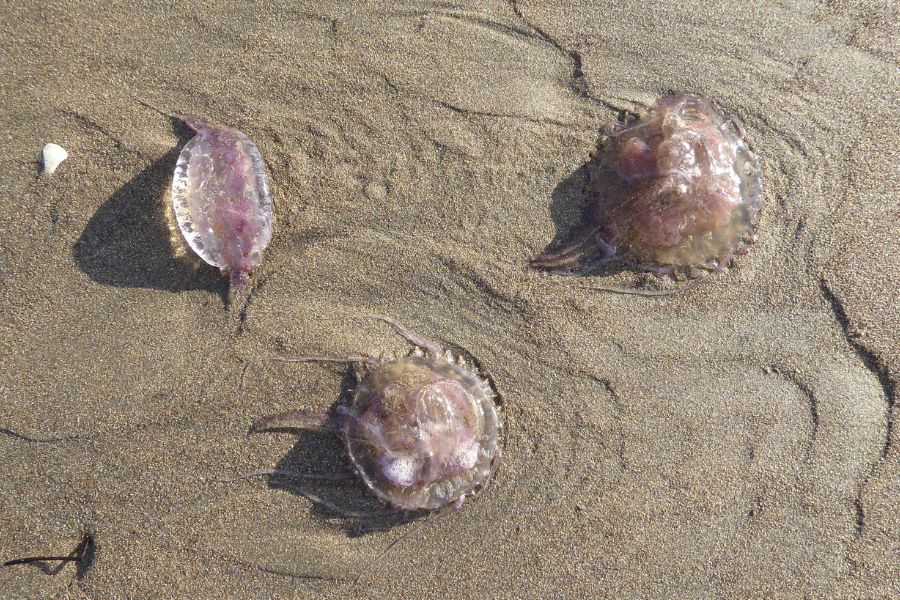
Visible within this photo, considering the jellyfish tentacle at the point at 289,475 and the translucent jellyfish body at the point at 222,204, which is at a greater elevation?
the translucent jellyfish body at the point at 222,204

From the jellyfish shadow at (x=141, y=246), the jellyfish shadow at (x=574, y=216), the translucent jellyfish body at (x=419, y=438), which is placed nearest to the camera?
the translucent jellyfish body at (x=419, y=438)

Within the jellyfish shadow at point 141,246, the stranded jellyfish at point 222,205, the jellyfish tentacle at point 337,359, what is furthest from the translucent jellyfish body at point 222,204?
the jellyfish tentacle at point 337,359

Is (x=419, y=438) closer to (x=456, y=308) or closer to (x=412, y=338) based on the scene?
(x=412, y=338)

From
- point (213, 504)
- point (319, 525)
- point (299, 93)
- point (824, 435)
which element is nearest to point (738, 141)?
point (824, 435)

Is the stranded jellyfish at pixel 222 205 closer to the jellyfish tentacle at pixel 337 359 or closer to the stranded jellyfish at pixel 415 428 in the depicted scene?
the jellyfish tentacle at pixel 337 359

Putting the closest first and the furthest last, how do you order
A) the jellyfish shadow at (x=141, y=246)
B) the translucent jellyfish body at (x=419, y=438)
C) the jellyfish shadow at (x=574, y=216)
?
the translucent jellyfish body at (x=419, y=438) < the jellyfish shadow at (x=141, y=246) < the jellyfish shadow at (x=574, y=216)

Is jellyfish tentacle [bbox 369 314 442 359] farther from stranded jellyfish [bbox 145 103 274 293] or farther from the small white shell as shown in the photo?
the small white shell

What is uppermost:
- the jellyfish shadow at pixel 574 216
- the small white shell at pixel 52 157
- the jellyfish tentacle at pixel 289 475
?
the jellyfish shadow at pixel 574 216

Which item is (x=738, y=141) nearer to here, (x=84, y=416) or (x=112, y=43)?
(x=112, y=43)
